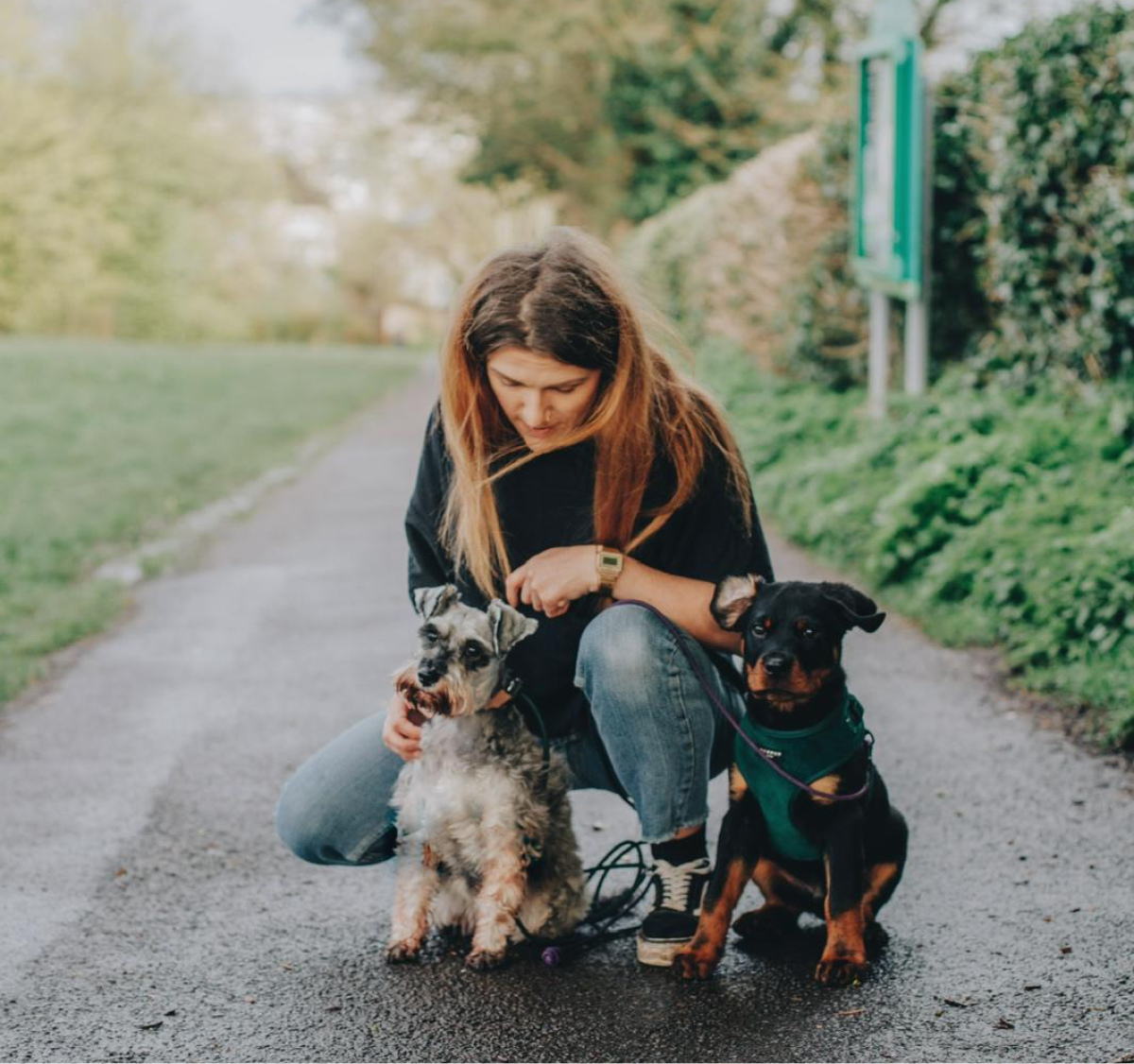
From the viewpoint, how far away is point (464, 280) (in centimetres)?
365

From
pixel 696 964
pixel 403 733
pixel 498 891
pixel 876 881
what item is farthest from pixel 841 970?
pixel 403 733

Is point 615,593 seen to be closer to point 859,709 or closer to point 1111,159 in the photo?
point 859,709

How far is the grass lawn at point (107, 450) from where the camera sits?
28.6ft

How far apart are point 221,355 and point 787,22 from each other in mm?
19305

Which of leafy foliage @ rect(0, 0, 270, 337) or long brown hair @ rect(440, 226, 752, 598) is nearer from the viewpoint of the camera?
long brown hair @ rect(440, 226, 752, 598)

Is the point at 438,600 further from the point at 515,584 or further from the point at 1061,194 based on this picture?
the point at 1061,194

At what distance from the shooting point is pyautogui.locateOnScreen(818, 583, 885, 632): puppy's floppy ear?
3.27 metres


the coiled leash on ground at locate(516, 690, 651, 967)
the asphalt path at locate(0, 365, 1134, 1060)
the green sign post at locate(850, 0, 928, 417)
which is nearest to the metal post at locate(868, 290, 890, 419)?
the green sign post at locate(850, 0, 928, 417)

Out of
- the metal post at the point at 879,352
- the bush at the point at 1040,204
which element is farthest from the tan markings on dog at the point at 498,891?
the metal post at the point at 879,352

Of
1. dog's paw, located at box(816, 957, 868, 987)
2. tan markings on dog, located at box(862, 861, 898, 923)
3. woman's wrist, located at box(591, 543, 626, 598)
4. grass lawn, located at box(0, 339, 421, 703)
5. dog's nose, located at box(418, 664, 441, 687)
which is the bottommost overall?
grass lawn, located at box(0, 339, 421, 703)

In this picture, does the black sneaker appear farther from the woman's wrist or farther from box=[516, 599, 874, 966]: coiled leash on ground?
the woman's wrist

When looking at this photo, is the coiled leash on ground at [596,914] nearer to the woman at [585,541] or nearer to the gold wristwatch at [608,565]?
the woman at [585,541]

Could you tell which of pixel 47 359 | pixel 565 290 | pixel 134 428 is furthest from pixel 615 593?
pixel 47 359

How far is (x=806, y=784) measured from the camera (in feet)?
10.8
